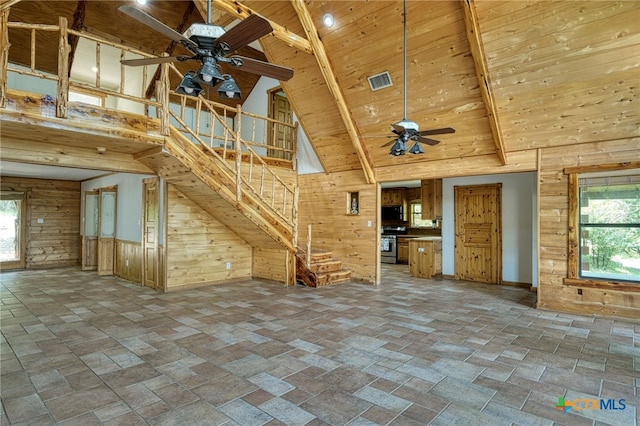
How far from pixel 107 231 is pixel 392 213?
28.5ft

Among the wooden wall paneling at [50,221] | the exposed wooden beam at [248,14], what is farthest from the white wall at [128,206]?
the exposed wooden beam at [248,14]

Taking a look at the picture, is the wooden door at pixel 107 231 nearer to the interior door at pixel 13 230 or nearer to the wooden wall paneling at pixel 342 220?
the interior door at pixel 13 230

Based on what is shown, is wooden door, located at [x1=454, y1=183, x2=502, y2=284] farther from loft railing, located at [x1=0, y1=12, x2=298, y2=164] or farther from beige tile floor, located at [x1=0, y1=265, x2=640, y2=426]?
loft railing, located at [x1=0, y1=12, x2=298, y2=164]

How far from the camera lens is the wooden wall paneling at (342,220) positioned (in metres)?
7.45

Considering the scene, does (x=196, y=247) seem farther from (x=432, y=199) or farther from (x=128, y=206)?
(x=432, y=199)

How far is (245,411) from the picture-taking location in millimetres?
2502

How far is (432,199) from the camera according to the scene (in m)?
8.56

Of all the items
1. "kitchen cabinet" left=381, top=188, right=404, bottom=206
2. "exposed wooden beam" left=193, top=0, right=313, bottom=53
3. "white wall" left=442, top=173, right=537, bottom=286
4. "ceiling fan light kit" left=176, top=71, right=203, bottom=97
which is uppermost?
"exposed wooden beam" left=193, top=0, right=313, bottom=53

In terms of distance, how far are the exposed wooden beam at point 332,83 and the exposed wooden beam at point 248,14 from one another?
0.15 m

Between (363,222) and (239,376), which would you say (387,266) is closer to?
(363,222)

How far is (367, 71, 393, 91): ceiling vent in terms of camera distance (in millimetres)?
5598

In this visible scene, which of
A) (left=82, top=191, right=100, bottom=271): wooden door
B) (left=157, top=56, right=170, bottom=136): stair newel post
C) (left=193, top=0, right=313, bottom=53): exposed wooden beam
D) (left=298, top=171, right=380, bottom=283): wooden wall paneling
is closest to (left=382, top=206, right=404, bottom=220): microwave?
(left=298, top=171, right=380, bottom=283): wooden wall paneling

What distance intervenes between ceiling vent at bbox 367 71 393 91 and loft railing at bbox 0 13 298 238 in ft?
7.54

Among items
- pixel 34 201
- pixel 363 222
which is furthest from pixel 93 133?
pixel 34 201
